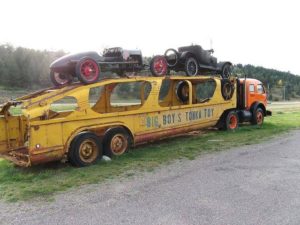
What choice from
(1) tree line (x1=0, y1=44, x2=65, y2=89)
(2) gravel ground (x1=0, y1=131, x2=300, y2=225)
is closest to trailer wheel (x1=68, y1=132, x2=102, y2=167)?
(2) gravel ground (x1=0, y1=131, x2=300, y2=225)

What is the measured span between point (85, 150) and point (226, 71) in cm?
818

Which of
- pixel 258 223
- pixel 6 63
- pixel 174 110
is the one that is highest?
pixel 6 63

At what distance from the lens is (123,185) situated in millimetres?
6828

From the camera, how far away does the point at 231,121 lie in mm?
14406

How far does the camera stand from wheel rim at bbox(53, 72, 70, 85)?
32.5 feet

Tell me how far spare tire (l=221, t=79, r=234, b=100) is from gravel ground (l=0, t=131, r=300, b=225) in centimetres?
588

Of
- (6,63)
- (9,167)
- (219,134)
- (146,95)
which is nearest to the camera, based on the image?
(9,167)

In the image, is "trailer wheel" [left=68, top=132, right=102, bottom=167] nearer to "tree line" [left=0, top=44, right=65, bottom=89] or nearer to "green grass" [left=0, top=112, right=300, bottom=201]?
"green grass" [left=0, top=112, right=300, bottom=201]

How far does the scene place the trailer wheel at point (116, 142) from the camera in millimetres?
9047

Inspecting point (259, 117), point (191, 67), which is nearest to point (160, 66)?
point (191, 67)

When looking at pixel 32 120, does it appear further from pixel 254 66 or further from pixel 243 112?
pixel 254 66

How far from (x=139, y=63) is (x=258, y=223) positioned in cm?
667

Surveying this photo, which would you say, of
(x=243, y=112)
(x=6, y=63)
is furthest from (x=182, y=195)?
(x=6, y=63)

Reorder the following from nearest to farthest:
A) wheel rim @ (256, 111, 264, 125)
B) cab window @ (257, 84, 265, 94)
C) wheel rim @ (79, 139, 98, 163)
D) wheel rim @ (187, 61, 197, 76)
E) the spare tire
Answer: wheel rim @ (79, 139, 98, 163) → wheel rim @ (187, 61, 197, 76) → the spare tire → wheel rim @ (256, 111, 264, 125) → cab window @ (257, 84, 265, 94)
